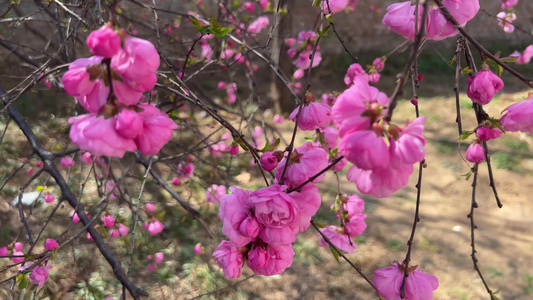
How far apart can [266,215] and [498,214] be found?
9.66 ft

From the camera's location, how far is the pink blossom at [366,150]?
0.50 m

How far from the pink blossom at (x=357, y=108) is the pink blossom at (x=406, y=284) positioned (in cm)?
45

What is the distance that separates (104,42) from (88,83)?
82 millimetres

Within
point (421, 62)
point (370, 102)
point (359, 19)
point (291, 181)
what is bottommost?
point (421, 62)

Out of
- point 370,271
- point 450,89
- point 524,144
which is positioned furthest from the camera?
point 450,89

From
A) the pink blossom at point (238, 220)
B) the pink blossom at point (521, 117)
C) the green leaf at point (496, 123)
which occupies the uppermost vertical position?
the pink blossom at point (521, 117)

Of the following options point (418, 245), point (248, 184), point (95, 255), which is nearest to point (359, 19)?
point (248, 184)

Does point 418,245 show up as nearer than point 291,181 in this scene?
No

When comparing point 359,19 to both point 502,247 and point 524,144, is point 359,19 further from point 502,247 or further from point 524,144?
point 502,247

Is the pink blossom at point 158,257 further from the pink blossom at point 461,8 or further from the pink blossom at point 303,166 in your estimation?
the pink blossom at point 461,8

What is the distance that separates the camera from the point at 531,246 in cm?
275

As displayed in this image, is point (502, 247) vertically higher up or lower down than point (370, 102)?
lower down

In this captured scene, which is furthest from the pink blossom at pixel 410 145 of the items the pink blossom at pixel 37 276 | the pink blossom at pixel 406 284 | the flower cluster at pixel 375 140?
the pink blossom at pixel 37 276

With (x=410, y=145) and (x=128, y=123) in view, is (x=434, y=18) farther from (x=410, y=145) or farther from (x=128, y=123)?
(x=128, y=123)
